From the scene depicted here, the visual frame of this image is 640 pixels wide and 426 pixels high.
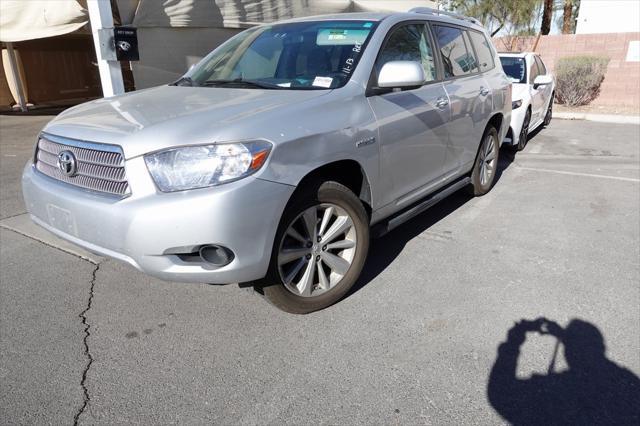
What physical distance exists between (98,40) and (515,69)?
6.68 metres

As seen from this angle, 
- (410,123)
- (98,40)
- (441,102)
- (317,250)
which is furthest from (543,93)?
(317,250)

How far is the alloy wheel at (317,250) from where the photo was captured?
9.39 feet

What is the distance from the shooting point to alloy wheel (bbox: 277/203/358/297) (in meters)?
2.86

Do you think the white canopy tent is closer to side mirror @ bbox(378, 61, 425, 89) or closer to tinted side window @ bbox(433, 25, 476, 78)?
tinted side window @ bbox(433, 25, 476, 78)

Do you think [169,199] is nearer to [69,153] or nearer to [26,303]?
[69,153]

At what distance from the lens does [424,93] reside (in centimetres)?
377

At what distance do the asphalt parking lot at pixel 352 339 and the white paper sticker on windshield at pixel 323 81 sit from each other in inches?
56.8

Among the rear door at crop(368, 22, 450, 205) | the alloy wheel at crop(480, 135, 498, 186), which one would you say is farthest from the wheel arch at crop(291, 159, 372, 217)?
the alloy wheel at crop(480, 135, 498, 186)

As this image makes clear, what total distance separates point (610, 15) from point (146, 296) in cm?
1941

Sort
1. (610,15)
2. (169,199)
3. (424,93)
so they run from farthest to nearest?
1. (610,15)
2. (424,93)
3. (169,199)

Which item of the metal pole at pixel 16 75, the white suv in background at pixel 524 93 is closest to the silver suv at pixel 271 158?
the white suv in background at pixel 524 93

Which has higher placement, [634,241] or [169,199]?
[169,199]

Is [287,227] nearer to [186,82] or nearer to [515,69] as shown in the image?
[186,82]

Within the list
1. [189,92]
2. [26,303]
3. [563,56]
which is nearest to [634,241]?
[189,92]
